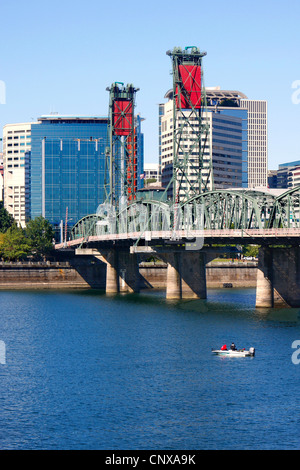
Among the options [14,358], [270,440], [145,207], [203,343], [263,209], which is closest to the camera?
[270,440]

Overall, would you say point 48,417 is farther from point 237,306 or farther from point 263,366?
point 237,306

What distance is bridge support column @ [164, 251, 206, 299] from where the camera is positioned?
170 metres

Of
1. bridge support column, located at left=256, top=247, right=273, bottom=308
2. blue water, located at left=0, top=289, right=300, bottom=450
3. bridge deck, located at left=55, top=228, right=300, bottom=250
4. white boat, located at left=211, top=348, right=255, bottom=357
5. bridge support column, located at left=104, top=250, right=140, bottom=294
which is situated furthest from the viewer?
bridge support column, located at left=104, top=250, right=140, bottom=294

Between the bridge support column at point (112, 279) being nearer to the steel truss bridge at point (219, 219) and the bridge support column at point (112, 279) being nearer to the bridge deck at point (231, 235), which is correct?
the steel truss bridge at point (219, 219)

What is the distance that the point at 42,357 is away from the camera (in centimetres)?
9500

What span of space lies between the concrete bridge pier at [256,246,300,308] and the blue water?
7.02 meters

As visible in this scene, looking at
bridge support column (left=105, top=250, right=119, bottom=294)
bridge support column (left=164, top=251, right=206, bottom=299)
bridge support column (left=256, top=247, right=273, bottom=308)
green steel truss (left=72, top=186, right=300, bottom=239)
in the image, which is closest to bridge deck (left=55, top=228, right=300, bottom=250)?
green steel truss (left=72, top=186, right=300, bottom=239)

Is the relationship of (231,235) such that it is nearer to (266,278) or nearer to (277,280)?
(266,278)

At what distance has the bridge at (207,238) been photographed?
458 ft

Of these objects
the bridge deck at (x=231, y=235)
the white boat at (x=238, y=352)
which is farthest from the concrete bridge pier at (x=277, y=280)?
the white boat at (x=238, y=352)

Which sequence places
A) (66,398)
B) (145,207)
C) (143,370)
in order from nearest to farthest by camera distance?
(66,398)
(143,370)
(145,207)

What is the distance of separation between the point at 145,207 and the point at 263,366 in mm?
95184

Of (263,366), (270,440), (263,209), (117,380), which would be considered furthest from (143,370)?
(263,209)

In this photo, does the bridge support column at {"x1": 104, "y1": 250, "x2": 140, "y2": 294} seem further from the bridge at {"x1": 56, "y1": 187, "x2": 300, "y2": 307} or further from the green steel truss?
the green steel truss
